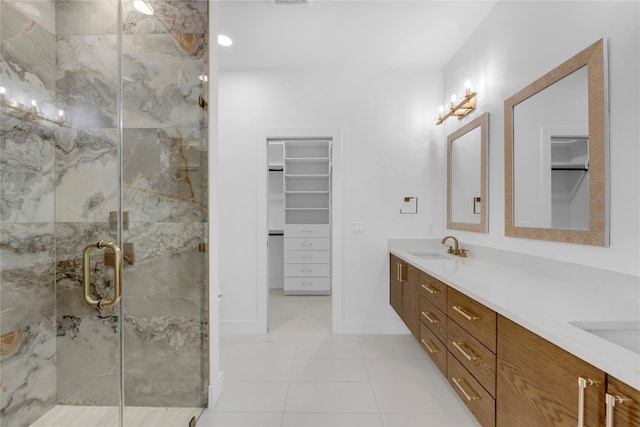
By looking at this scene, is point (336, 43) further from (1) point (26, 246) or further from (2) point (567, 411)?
(2) point (567, 411)

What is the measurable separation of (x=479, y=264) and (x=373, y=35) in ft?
6.68

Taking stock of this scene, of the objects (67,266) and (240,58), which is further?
(240,58)

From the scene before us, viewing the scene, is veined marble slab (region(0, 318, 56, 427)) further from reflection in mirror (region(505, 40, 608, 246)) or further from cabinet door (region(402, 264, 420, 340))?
reflection in mirror (region(505, 40, 608, 246))

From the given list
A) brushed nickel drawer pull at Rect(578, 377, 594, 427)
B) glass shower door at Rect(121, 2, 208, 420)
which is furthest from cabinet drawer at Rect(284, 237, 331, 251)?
brushed nickel drawer pull at Rect(578, 377, 594, 427)

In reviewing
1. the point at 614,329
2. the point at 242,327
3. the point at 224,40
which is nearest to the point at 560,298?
the point at 614,329

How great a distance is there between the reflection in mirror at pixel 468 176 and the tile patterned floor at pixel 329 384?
4.08 feet

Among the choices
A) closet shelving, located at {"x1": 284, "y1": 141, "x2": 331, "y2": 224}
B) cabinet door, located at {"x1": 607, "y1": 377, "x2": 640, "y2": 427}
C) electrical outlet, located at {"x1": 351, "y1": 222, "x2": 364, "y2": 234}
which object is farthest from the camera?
closet shelving, located at {"x1": 284, "y1": 141, "x2": 331, "y2": 224}

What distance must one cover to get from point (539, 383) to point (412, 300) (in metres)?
1.42

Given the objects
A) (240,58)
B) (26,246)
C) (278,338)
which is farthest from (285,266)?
(26,246)

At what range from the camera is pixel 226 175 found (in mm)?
3129

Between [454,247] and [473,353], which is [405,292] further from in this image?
[473,353]

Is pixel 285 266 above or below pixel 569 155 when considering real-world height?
below

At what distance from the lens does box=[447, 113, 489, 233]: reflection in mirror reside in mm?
2363

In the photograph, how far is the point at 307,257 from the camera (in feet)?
15.0
